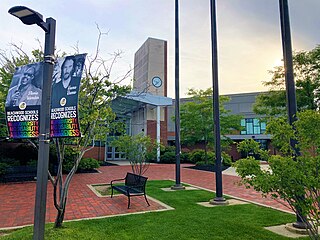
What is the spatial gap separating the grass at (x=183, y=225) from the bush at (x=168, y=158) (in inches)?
698

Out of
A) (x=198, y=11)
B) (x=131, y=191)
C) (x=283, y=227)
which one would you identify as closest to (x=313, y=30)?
(x=198, y=11)

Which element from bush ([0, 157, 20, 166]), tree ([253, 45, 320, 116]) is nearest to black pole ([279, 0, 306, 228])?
tree ([253, 45, 320, 116])

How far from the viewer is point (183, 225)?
18.5 ft

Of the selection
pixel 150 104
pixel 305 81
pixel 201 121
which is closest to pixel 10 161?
pixel 201 121

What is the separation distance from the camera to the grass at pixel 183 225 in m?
4.93

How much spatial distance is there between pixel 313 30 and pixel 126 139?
8168 millimetres

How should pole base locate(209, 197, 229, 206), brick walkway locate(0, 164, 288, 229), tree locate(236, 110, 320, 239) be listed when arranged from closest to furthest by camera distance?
tree locate(236, 110, 320, 239) < brick walkway locate(0, 164, 288, 229) < pole base locate(209, 197, 229, 206)

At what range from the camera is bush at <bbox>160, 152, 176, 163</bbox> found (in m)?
25.1

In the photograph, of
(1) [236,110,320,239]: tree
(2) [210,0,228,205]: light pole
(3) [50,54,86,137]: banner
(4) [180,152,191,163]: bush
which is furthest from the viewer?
(4) [180,152,191,163]: bush

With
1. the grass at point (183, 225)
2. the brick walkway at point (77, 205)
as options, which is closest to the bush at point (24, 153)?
the brick walkway at point (77, 205)

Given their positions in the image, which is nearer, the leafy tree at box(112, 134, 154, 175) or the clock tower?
the leafy tree at box(112, 134, 154, 175)

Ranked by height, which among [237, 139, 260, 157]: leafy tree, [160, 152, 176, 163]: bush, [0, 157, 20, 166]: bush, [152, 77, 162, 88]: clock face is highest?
[152, 77, 162, 88]: clock face

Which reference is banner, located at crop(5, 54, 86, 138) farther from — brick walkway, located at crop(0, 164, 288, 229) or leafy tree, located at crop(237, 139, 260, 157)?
brick walkway, located at crop(0, 164, 288, 229)

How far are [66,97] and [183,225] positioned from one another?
12.3 feet
